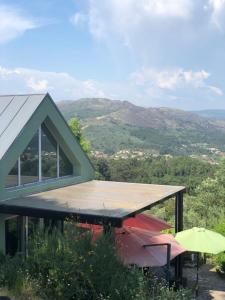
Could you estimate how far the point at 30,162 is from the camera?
13.9 metres

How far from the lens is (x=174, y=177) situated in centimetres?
6769

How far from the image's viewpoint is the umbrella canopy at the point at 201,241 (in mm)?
11656

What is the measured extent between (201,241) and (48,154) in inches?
231

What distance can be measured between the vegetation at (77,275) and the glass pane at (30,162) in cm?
476

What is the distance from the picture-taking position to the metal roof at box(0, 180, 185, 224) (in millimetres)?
10648

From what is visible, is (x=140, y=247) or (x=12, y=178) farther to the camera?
(x=12, y=178)

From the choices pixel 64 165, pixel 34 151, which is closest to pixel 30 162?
pixel 34 151

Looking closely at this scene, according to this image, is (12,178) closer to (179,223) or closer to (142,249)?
(142,249)

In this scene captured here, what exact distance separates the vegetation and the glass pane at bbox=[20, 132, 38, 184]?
4757mm

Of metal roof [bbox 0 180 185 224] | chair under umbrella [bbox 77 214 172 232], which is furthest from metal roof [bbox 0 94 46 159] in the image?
chair under umbrella [bbox 77 214 172 232]

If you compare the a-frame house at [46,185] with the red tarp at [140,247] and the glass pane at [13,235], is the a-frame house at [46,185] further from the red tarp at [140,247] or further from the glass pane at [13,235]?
the red tarp at [140,247]

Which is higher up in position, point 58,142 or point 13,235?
point 58,142

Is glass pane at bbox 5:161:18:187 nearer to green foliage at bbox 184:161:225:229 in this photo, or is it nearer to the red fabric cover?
the red fabric cover

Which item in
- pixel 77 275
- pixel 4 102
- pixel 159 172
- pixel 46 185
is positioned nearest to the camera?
pixel 77 275
